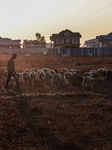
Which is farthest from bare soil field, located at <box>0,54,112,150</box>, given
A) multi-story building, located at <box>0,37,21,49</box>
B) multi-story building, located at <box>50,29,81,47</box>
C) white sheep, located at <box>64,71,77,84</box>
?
multi-story building, located at <box>0,37,21,49</box>

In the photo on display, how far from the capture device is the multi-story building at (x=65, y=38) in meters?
63.5

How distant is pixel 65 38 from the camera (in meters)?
64.0

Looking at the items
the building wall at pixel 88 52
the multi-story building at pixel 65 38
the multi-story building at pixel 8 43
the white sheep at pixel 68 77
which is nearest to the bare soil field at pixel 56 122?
the white sheep at pixel 68 77

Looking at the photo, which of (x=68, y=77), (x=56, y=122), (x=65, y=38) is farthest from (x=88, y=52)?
(x=56, y=122)

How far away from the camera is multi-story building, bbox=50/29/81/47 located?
63453 mm

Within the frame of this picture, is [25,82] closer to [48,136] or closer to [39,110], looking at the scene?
[39,110]

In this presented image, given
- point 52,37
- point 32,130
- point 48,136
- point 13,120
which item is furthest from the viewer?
point 52,37

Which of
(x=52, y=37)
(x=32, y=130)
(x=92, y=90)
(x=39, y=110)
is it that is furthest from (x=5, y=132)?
(x=52, y=37)

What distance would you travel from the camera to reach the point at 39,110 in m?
8.89

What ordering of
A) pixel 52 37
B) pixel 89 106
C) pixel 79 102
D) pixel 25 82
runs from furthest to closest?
pixel 52 37 → pixel 25 82 → pixel 79 102 → pixel 89 106

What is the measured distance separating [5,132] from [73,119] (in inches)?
98.7

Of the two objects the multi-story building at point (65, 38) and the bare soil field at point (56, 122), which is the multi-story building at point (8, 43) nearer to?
the multi-story building at point (65, 38)

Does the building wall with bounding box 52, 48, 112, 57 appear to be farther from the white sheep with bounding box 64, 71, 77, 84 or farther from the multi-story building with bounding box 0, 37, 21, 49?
the multi-story building with bounding box 0, 37, 21, 49

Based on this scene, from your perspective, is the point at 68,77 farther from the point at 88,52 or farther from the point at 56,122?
the point at 88,52
